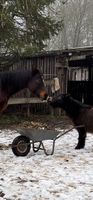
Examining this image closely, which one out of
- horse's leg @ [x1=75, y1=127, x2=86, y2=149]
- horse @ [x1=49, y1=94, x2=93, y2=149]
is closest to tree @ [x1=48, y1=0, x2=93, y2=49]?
horse @ [x1=49, y1=94, x2=93, y2=149]

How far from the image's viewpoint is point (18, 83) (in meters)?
8.57

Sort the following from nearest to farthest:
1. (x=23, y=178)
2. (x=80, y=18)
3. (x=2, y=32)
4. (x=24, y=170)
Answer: (x=23, y=178) → (x=24, y=170) → (x=2, y=32) → (x=80, y=18)

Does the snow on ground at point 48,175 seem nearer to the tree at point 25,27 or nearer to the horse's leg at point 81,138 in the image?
the horse's leg at point 81,138

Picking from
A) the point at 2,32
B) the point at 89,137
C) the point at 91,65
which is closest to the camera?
the point at 89,137

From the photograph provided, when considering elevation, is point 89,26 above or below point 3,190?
above

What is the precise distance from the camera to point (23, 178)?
6691 millimetres

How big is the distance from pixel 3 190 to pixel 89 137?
217 inches

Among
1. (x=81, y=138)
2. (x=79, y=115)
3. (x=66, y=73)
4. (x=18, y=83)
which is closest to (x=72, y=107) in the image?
(x=79, y=115)

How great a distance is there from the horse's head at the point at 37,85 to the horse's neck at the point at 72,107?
2.73ft

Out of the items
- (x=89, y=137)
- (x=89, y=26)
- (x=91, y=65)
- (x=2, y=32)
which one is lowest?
(x=89, y=137)

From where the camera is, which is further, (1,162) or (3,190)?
(1,162)

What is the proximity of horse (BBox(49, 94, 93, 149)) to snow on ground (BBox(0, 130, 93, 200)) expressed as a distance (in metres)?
0.37

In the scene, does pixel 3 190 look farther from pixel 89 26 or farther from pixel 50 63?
pixel 89 26

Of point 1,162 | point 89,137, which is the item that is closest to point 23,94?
point 89,137
